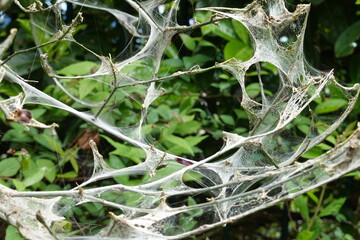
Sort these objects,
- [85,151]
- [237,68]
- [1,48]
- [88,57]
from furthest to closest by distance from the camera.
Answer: [88,57], [85,151], [237,68], [1,48]

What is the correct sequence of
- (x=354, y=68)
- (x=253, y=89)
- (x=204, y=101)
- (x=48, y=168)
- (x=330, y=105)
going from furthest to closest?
(x=354, y=68) < (x=204, y=101) < (x=253, y=89) < (x=330, y=105) < (x=48, y=168)

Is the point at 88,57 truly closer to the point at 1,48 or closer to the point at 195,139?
the point at 195,139

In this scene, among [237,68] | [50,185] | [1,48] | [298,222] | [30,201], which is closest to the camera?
[1,48]

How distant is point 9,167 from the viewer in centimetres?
205

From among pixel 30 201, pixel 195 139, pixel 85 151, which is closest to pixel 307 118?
pixel 195 139

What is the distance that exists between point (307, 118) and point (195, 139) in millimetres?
578

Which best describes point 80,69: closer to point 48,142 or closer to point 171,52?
point 48,142

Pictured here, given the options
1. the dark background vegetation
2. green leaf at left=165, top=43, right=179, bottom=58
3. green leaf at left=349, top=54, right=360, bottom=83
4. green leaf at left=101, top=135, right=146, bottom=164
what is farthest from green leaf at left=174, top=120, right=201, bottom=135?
green leaf at left=349, top=54, right=360, bottom=83

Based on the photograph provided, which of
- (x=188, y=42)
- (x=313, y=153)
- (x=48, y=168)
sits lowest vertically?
(x=48, y=168)

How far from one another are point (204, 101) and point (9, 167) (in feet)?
3.66

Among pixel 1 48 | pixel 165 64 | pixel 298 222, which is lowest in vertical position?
pixel 298 222

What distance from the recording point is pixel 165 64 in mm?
2604

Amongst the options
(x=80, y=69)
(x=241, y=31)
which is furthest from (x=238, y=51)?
(x=80, y=69)

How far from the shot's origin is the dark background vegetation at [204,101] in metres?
2.40
